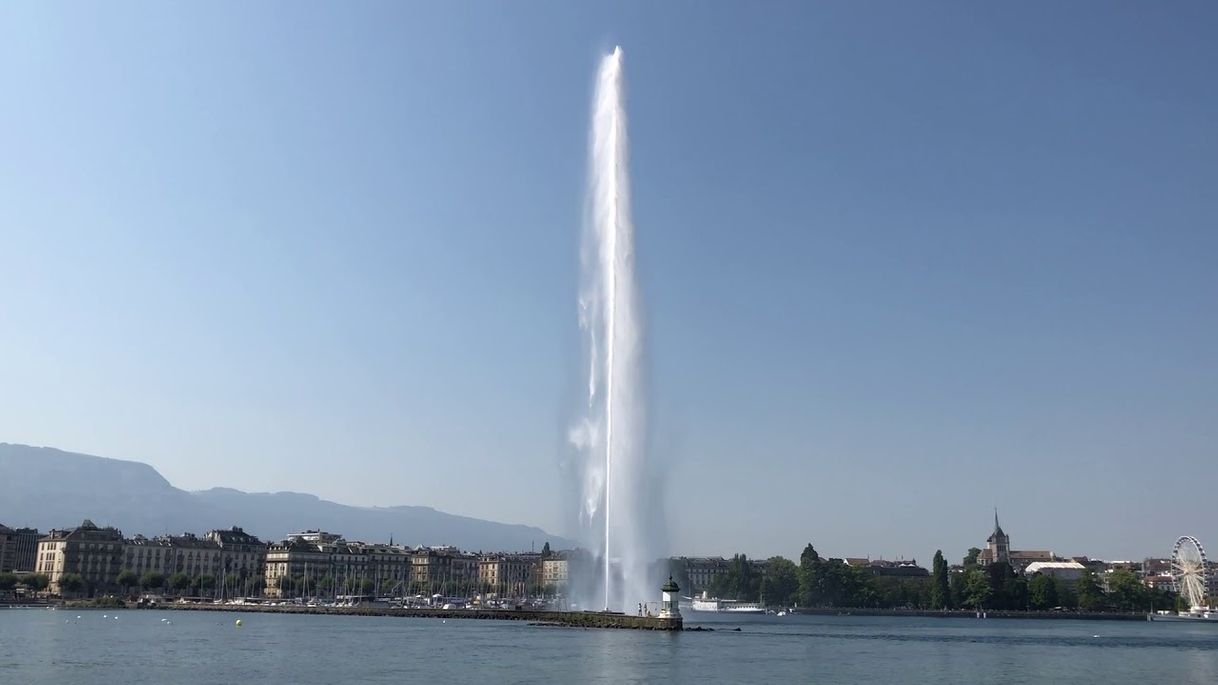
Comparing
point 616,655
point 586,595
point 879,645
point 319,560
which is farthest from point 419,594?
point 616,655

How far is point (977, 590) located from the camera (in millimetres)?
165500

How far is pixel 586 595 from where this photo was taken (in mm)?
85938

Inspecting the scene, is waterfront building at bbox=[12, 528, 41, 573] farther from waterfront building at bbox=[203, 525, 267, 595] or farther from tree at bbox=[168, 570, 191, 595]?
tree at bbox=[168, 570, 191, 595]

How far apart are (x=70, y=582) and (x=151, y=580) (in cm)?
1045

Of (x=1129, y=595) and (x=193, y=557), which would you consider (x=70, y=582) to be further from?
(x=1129, y=595)

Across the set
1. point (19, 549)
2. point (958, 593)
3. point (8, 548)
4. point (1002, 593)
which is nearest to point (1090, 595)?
point (1002, 593)

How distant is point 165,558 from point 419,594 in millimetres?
41377

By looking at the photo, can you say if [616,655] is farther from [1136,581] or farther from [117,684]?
[1136,581]

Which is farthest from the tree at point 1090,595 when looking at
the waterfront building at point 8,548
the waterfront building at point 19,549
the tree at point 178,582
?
the waterfront building at point 8,548

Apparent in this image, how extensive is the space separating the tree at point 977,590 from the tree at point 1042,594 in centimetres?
709

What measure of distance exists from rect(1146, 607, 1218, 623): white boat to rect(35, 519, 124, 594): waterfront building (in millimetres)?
154669

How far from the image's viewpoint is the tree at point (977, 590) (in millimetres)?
164875

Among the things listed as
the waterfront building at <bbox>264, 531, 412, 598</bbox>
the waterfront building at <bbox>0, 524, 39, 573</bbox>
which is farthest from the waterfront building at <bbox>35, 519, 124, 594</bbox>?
the waterfront building at <bbox>0, 524, 39, 573</bbox>

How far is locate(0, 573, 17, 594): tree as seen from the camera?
144000mm
